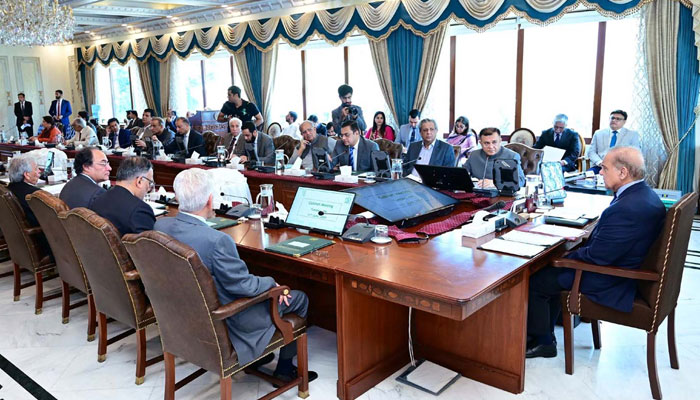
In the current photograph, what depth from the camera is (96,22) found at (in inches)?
484

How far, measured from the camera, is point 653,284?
8.43 feet

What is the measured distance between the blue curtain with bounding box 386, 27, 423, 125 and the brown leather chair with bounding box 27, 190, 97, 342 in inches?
234

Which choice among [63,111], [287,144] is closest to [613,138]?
[287,144]

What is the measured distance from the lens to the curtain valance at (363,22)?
679cm

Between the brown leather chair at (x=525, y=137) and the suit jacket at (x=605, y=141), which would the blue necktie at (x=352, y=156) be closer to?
the brown leather chair at (x=525, y=137)

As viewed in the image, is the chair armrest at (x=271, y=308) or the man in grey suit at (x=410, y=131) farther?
the man in grey suit at (x=410, y=131)

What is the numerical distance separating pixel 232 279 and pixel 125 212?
100cm

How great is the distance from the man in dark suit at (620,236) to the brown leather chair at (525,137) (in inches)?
171

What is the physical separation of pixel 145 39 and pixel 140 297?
1099 cm

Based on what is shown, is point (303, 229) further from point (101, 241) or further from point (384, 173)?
point (384, 173)

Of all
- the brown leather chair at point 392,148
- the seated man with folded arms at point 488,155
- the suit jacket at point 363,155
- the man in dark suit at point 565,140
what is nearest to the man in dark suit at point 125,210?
the seated man with folded arms at point 488,155

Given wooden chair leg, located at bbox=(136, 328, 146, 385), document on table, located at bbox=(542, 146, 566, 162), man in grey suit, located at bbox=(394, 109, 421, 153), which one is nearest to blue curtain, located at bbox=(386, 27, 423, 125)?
man in grey suit, located at bbox=(394, 109, 421, 153)

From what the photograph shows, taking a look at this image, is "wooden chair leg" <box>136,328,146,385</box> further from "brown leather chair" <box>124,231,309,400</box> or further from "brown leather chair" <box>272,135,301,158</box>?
"brown leather chair" <box>272,135,301,158</box>

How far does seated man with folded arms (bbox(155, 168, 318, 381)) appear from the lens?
230 centimetres
